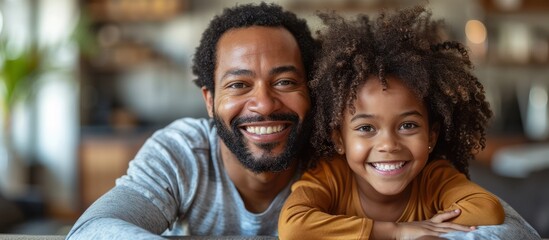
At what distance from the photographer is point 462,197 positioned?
1.50m

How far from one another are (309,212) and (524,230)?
453 mm

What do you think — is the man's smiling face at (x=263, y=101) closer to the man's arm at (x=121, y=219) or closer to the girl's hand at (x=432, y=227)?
the man's arm at (x=121, y=219)

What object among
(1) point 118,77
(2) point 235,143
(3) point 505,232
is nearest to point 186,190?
(2) point 235,143

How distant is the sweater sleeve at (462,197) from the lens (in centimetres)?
144

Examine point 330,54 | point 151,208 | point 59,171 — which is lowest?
point 59,171

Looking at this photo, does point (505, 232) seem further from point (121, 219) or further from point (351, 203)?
point (121, 219)

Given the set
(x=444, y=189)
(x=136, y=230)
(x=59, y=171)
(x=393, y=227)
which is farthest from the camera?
(x=59, y=171)

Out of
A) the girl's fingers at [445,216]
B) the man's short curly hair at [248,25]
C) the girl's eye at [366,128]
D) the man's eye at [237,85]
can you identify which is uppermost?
the man's short curly hair at [248,25]

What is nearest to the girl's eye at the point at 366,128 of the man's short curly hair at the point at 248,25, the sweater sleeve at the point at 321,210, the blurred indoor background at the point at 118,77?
the sweater sleeve at the point at 321,210

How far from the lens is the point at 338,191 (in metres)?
1.64

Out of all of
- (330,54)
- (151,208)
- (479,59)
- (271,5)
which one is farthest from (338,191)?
(479,59)

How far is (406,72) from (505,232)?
40 cm

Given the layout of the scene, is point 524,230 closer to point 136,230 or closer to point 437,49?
point 437,49

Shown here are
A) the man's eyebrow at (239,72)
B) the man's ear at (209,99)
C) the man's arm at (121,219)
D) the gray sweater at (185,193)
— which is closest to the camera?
the man's arm at (121,219)
